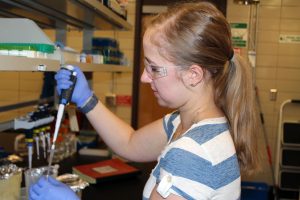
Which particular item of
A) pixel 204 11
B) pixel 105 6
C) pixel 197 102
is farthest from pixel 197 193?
pixel 105 6

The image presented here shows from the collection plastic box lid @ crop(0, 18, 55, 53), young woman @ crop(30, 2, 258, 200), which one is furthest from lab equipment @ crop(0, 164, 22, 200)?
plastic box lid @ crop(0, 18, 55, 53)

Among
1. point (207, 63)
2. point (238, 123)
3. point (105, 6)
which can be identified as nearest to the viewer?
point (207, 63)

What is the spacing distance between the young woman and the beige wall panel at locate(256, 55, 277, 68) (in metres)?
2.81


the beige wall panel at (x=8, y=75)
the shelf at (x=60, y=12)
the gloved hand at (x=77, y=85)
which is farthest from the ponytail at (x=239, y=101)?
the beige wall panel at (x=8, y=75)

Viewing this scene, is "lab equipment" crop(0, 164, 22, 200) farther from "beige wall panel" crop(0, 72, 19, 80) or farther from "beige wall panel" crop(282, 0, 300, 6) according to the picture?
"beige wall panel" crop(282, 0, 300, 6)

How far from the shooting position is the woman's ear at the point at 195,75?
0.96 metres

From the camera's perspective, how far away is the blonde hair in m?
0.94

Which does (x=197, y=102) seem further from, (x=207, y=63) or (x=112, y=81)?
(x=112, y=81)

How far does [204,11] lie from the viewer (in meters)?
0.96

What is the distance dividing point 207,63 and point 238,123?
23cm

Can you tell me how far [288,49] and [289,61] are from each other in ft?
0.40

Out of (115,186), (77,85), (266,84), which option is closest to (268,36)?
(266,84)

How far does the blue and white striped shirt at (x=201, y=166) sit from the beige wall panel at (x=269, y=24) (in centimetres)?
300

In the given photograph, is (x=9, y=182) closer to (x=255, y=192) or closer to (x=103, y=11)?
(x=103, y=11)
